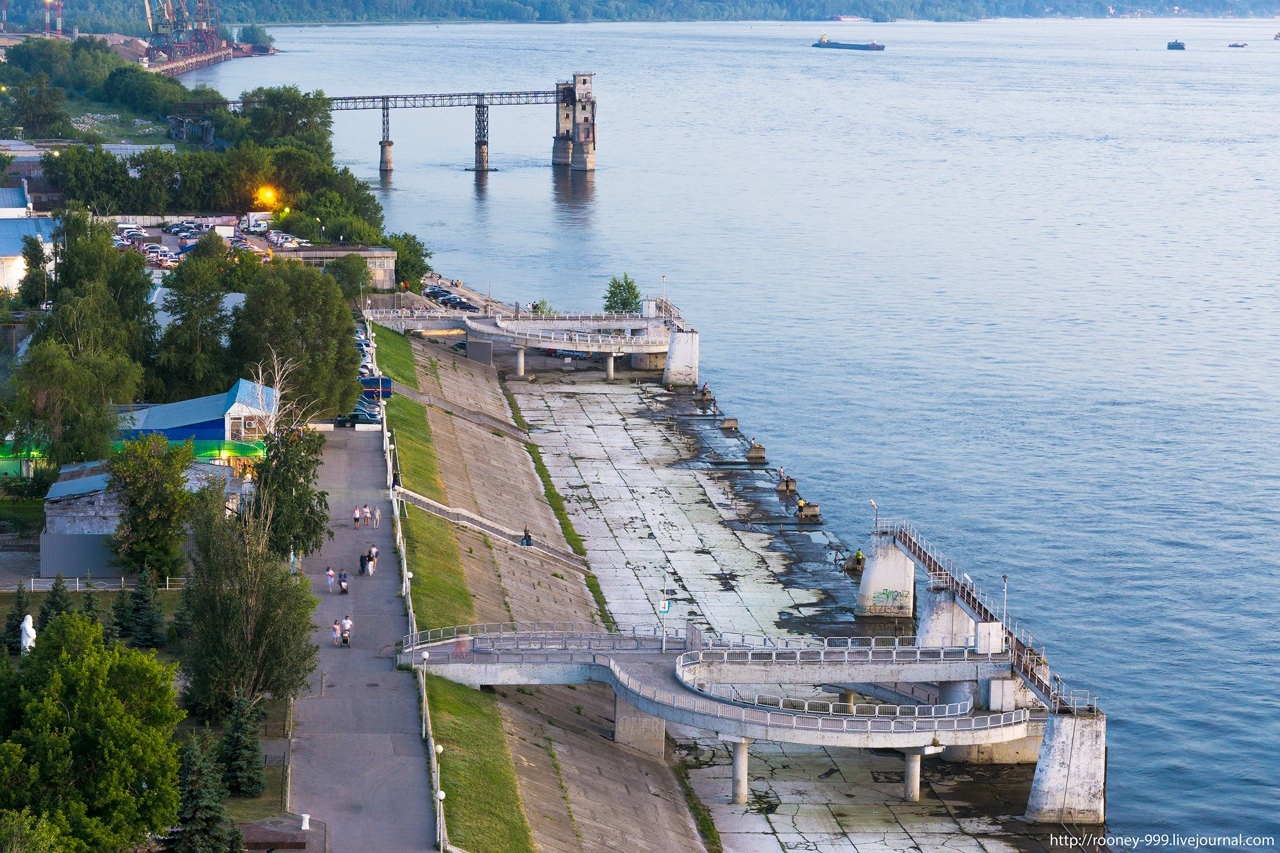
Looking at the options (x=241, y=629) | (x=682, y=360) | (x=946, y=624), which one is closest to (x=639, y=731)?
(x=946, y=624)

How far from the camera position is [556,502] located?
92.8 metres

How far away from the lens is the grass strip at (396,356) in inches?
4242

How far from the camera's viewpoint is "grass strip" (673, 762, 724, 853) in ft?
179

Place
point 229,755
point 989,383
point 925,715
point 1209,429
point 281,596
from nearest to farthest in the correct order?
point 229,755 → point 281,596 → point 925,715 → point 1209,429 → point 989,383

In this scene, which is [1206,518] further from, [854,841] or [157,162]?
[157,162]

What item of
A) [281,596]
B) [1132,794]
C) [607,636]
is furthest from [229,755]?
[1132,794]

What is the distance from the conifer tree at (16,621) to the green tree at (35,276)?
5546cm

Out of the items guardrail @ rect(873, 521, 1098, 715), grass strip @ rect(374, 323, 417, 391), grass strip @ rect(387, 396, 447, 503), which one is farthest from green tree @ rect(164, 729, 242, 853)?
grass strip @ rect(374, 323, 417, 391)

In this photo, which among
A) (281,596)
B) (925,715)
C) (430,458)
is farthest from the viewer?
(430,458)

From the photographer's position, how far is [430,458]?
8988cm

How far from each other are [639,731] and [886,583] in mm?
20362

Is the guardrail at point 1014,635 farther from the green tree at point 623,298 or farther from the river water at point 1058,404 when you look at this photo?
the green tree at point 623,298

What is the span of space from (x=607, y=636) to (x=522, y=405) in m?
54.5

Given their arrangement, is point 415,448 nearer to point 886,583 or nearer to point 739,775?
point 886,583
